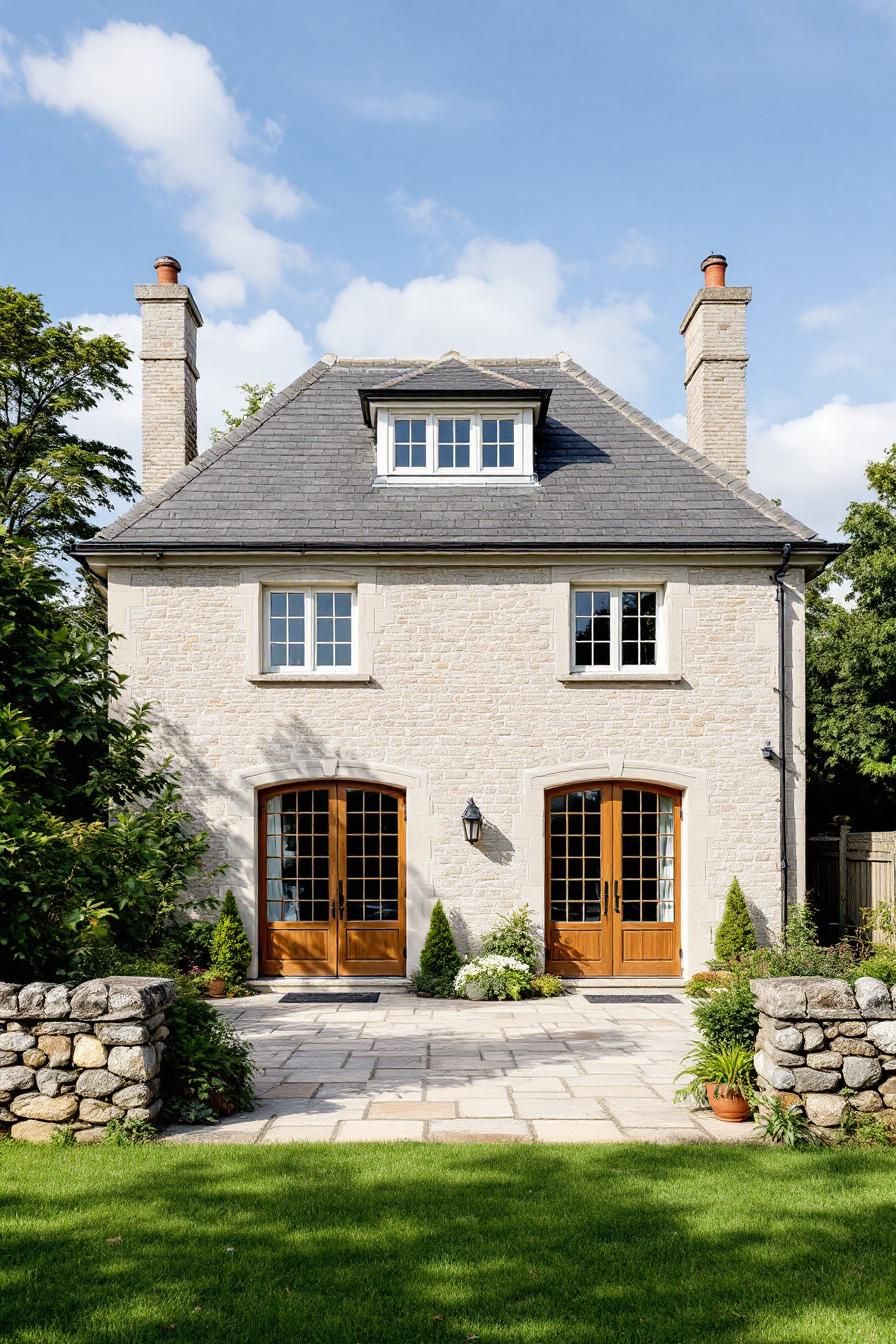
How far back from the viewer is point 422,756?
44.8 ft

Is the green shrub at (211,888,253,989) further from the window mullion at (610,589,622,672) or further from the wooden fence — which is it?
the wooden fence

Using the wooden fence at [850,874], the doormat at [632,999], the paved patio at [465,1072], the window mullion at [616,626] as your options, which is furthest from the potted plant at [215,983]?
the wooden fence at [850,874]

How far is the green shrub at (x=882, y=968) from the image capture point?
736 centimetres

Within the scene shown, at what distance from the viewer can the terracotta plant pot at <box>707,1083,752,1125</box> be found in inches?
285

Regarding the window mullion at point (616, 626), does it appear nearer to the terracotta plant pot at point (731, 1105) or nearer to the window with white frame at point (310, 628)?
the window with white frame at point (310, 628)

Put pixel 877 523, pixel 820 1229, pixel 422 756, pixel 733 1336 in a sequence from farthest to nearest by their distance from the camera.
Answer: pixel 877 523 < pixel 422 756 < pixel 820 1229 < pixel 733 1336

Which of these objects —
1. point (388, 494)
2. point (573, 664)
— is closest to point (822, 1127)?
point (573, 664)

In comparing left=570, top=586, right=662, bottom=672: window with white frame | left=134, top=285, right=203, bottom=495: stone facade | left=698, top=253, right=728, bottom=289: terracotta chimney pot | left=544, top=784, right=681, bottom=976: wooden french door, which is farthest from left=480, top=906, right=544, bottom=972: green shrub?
left=698, top=253, right=728, bottom=289: terracotta chimney pot

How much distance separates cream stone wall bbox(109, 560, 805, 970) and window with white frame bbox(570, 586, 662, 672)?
0.94 feet

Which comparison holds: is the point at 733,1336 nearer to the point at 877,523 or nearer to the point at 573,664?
the point at 573,664

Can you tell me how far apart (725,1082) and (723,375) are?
1169 cm

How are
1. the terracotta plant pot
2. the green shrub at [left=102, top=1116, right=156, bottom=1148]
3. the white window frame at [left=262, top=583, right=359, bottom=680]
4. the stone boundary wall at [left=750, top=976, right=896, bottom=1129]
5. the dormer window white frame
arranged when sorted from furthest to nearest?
the dormer window white frame
the white window frame at [left=262, top=583, right=359, bottom=680]
the terracotta plant pot
the stone boundary wall at [left=750, top=976, right=896, bottom=1129]
the green shrub at [left=102, top=1116, right=156, bottom=1148]

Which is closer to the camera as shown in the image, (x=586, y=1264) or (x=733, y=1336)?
(x=733, y=1336)

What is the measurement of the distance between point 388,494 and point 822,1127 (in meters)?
10.3
